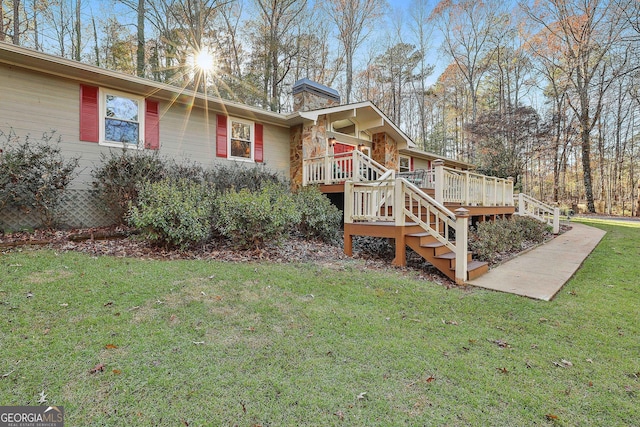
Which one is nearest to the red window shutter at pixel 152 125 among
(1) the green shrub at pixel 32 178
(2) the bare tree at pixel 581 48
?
(1) the green shrub at pixel 32 178

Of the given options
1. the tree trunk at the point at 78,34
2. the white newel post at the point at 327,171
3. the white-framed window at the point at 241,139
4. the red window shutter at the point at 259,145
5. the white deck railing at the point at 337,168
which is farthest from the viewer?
the tree trunk at the point at 78,34

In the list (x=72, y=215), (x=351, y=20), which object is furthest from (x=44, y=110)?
(x=351, y=20)

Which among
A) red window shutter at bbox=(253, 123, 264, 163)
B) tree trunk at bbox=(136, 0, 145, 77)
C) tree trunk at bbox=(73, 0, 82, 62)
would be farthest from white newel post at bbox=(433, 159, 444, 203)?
tree trunk at bbox=(73, 0, 82, 62)

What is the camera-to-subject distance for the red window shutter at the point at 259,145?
32.6 feet

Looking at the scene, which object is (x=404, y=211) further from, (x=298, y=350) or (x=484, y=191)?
(x=484, y=191)

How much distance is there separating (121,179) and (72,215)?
1.59 metres

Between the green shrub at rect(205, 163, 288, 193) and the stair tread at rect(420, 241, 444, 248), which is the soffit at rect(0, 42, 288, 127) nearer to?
the green shrub at rect(205, 163, 288, 193)

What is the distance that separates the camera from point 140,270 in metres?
4.29

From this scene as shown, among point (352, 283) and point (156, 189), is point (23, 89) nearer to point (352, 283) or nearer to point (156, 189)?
point (156, 189)

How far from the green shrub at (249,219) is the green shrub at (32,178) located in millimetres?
3037

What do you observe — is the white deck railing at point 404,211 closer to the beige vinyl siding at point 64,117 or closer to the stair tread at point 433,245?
the stair tread at point 433,245

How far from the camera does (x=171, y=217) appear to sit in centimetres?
523

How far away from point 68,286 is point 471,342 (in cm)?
452

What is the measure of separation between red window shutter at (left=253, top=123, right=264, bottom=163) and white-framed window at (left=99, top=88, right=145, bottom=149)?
3281 mm
